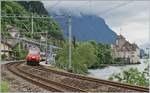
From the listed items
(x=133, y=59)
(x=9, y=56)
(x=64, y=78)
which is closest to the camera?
(x=64, y=78)

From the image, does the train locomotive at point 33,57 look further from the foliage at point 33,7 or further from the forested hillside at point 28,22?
the foliage at point 33,7

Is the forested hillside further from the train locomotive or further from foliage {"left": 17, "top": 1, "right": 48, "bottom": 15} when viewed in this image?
the train locomotive

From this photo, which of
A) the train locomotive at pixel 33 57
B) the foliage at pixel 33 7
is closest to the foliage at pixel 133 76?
the train locomotive at pixel 33 57

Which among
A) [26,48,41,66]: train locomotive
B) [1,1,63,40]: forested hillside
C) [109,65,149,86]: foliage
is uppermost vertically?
[1,1,63,40]: forested hillside

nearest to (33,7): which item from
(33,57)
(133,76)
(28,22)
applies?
(28,22)

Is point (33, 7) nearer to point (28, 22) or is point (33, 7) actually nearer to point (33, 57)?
point (28, 22)

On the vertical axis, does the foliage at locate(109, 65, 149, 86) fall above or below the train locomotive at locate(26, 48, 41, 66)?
below

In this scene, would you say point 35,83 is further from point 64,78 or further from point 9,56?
point 9,56

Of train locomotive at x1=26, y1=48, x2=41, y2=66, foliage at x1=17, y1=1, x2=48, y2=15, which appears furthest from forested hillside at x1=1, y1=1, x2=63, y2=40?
train locomotive at x1=26, y1=48, x2=41, y2=66

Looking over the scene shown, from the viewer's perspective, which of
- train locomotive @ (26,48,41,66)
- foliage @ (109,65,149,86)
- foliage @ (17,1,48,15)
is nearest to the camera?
foliage @ (109,65,149,86)

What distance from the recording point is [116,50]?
136 m

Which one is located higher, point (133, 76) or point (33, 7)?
point (33, 7)

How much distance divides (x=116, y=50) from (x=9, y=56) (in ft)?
173

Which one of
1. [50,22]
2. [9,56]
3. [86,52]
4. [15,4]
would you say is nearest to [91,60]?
[86,52]
